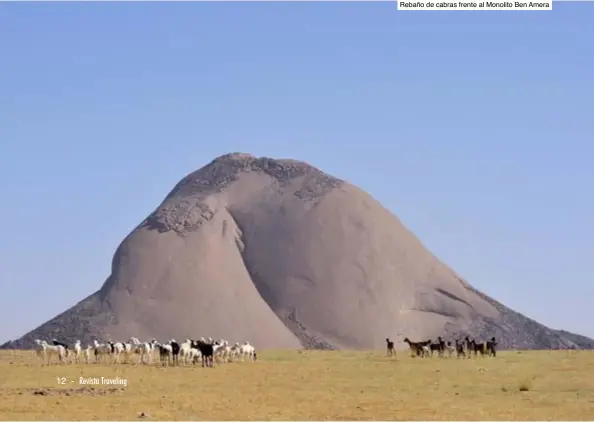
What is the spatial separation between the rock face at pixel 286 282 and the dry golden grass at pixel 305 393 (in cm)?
6637

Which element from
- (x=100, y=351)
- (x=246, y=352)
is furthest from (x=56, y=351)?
(x=246, y=352)

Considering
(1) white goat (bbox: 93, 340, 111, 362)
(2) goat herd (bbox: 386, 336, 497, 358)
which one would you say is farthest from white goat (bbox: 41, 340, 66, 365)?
(2) goat herd (bbox: 386, 336, 497, 358)

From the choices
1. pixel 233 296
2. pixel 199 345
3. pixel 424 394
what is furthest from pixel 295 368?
pixel 233 296

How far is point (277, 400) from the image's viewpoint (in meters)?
29.1

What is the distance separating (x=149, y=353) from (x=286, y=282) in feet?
231

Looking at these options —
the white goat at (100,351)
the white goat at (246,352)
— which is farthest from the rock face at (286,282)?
the white goat at (100,351)

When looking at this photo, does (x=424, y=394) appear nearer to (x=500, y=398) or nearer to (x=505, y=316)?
(x=500, y=398)

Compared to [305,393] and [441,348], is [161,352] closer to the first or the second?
[441,348]

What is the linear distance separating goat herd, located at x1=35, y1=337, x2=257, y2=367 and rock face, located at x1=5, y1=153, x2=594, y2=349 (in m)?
53.1

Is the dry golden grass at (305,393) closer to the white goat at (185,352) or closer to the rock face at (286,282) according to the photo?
the white goat at (185,352)

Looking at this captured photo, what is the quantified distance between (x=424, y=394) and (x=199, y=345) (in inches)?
830

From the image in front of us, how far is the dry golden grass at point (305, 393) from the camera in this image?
83.4ft

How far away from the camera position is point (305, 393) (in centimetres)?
3153

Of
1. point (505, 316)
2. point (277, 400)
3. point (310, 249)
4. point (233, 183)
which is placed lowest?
point (277, 400)
